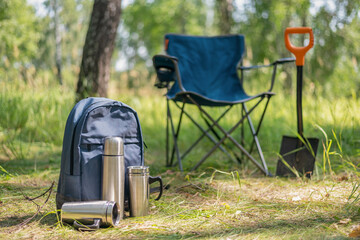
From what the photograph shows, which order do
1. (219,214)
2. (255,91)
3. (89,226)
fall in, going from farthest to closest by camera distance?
(255,91)
(219,214)
(89,226)

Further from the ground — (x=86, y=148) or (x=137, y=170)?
(x=86, y=148)

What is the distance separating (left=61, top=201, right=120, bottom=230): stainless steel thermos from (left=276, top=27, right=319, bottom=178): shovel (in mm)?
1204

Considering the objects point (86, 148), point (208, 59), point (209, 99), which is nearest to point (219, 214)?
point (86, 148)

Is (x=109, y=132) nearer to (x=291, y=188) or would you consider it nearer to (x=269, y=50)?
(x=291, y=188)

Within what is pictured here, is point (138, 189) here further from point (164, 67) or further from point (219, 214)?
point (164, 67)

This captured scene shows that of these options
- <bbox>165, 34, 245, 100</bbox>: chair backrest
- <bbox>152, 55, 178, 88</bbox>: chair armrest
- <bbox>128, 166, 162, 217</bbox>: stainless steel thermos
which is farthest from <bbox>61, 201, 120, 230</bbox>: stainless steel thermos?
<bbox>165, 34, 245, 100</bbox>: chair backrest

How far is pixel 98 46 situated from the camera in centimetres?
353

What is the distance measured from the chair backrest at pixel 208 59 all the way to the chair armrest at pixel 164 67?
0.17 m

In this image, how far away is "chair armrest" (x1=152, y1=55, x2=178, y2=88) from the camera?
232cm

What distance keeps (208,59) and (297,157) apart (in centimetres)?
108

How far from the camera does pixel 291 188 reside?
1.90 metres

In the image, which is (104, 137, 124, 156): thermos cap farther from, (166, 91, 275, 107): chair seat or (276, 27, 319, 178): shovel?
(276, 27, 319, 178): shovel

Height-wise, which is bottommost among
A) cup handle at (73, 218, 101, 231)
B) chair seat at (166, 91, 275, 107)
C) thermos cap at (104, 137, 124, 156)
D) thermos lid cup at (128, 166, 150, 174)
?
cup handle at (73, 218, 101, 231)

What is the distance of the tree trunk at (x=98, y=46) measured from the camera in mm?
3518
